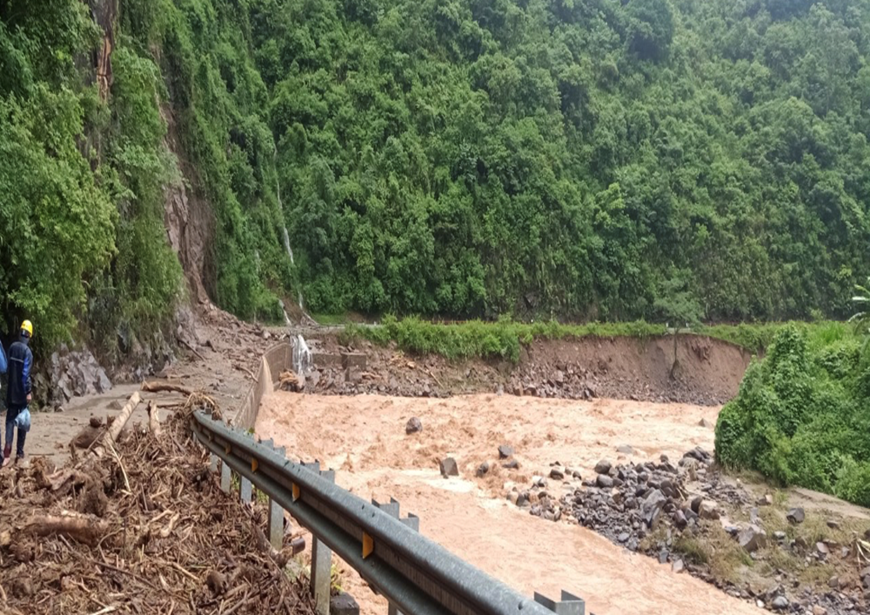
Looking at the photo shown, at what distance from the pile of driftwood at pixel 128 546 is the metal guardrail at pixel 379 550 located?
0.28 meters

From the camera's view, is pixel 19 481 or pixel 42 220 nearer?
pixel 19 481

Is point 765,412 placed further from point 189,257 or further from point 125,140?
point 189,257

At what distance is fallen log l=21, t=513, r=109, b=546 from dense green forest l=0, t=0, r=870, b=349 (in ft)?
47.7

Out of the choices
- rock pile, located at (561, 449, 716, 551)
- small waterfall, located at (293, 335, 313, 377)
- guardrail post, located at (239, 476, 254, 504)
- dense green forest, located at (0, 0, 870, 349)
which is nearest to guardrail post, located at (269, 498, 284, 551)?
guardrail post, located at (239, 476, 254, 504)

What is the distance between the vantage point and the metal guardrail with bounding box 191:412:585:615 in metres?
1.97

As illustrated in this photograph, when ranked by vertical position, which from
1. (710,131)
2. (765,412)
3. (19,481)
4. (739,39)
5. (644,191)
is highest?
(739,39)

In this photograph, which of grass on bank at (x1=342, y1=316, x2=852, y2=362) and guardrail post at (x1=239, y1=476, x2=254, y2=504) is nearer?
guardrail post at (x1=239, y1=476, x2=254, y2=504)

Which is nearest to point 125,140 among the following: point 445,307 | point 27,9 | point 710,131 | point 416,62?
point 27,9

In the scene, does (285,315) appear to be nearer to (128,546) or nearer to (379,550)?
(128,546)

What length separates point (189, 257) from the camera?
2638 cm

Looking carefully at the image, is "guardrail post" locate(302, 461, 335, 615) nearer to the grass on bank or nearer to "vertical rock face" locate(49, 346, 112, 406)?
"vertical rock face" locate(49, 346, 112, 406)

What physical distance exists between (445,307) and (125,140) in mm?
28246

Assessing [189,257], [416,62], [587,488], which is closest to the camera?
[587,488]

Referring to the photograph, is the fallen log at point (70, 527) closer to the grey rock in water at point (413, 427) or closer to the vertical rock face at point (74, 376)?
the vertical rock face at point (74, 376)
